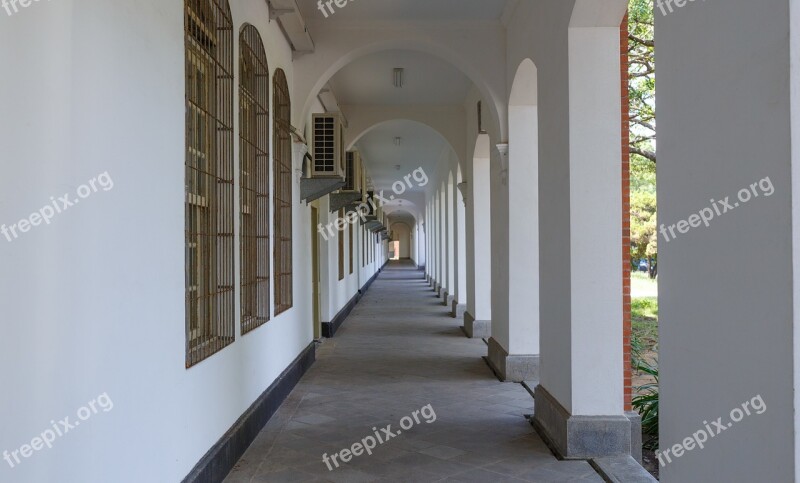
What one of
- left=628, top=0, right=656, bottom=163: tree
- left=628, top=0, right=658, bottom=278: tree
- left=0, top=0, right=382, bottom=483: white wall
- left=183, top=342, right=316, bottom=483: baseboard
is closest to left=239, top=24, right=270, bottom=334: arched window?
left=183, top=342, right=316, bottom=483: baseboard

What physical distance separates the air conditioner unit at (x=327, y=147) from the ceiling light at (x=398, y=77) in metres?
1.28

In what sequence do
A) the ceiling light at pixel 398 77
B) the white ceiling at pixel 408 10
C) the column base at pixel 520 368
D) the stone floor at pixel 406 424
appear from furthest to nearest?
the ceiling light at pixel 398 77 < the column base at pixel 520 368 < the white ceiling at pixel 408 10 < the stone floor at pixel 406 424

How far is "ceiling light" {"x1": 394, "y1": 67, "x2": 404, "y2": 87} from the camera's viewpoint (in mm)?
9758

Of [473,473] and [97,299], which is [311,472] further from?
[97,299]

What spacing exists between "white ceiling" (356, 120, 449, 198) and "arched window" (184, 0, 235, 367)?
791 centimetres

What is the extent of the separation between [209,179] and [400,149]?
43.8 ft

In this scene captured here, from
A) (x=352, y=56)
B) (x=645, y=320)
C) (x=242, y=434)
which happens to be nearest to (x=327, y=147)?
(x=352, y=56)

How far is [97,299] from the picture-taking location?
106 inches

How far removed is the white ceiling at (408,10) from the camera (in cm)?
705

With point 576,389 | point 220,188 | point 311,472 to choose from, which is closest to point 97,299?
point 220,188

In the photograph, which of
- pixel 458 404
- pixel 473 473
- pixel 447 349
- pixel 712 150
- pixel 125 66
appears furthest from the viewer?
pixel 447 349

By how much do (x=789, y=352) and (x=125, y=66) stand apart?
112 inches

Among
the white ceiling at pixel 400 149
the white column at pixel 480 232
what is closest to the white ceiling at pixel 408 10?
the white column at pixel 480 232

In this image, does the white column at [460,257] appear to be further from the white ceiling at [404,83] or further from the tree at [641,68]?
the tree at [641,68]
